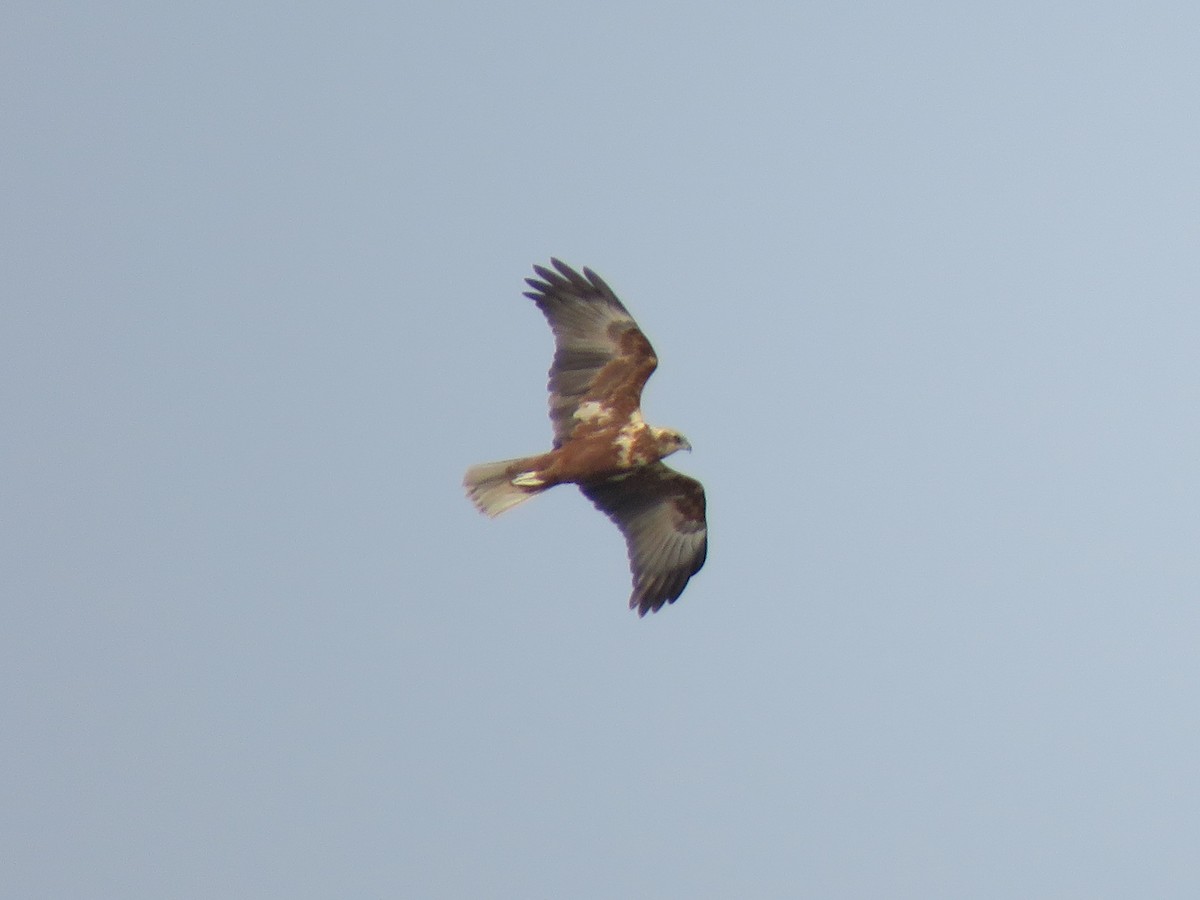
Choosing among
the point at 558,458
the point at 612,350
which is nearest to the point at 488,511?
the point at 558,458

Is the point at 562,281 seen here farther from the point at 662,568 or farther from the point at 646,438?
the point at 662,568

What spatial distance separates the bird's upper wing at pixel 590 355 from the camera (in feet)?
52.4

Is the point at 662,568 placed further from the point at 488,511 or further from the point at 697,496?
the point at 488,511

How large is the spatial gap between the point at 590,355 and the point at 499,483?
1442mm

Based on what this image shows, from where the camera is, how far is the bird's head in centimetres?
1588

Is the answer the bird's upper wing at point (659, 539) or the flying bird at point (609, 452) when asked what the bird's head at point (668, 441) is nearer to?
the flying bird at point (609, 452)

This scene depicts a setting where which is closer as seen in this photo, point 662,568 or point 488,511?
point 488,511

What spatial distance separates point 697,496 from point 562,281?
236 cm

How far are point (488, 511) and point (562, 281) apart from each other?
2.24m

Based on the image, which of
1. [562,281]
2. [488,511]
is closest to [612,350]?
[562,281]

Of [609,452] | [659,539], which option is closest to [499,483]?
[609,452]

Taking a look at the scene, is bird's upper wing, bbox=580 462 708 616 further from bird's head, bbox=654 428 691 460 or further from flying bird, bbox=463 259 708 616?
bird's head, bbox=654 428 691 460

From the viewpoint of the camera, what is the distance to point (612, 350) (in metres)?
16.0

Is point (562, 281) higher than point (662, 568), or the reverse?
point (562, 281)
